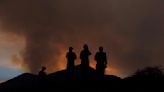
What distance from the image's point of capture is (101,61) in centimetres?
3384

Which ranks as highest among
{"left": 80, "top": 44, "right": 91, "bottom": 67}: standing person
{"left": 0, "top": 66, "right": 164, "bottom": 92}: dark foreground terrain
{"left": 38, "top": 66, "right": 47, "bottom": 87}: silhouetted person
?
{"left": 80, "top": 44, "right": 91, "bottom": 67}: standing person

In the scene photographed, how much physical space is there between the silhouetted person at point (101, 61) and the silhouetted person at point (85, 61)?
2.36 feet

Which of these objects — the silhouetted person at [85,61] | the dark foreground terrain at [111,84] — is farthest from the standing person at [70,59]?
the silhouetted person at [85,61]

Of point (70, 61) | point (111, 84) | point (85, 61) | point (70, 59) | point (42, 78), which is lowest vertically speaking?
point (111, 84)

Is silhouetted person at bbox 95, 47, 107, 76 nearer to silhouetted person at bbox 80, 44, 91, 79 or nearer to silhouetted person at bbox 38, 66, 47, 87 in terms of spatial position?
silhouetted person at bbox 80, 44, 91, 79

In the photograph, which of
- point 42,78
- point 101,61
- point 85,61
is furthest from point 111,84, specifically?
point 42,78

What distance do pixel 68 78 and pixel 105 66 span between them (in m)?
2.98

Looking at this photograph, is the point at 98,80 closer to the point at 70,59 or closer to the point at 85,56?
the point at 85,56

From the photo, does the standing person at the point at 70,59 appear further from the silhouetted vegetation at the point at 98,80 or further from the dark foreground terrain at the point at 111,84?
the dark foreground terrain at the point at 111,84

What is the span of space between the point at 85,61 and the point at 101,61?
3.97ft

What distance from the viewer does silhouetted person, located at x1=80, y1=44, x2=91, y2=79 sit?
3378 centimetres

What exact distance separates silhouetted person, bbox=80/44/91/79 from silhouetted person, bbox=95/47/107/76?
719mm

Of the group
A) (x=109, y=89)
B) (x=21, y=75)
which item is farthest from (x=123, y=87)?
(x=21, y=75)

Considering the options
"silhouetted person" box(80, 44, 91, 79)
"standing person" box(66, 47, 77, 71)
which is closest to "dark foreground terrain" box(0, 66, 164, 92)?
"silhouetted person" box(80, 44, 91, 79)
